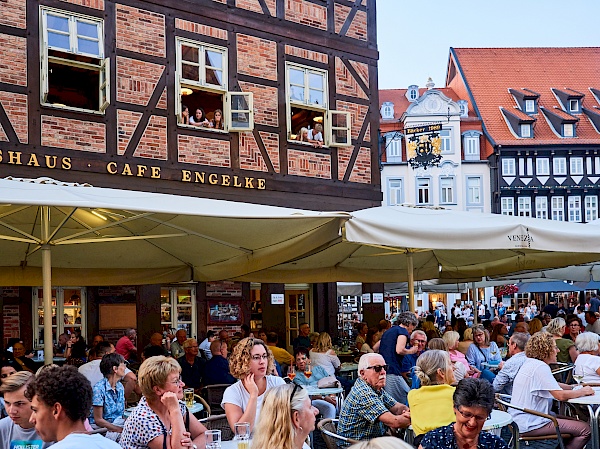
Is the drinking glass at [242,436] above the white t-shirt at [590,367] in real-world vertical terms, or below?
above

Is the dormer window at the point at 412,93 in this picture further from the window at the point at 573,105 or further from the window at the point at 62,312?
the window at the point at 62,312

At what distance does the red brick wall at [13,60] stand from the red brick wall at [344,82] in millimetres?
6759

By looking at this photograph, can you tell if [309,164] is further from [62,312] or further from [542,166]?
[542,166]

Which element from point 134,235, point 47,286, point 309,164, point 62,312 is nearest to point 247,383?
point 47,286

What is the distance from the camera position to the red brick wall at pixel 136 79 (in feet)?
44.7

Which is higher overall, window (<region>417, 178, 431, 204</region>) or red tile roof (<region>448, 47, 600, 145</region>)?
red tile roof (<region>448, 47, 600, 145</region>)

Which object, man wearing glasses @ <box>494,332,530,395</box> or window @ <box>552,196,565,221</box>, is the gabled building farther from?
man wearing glasses @ <box>494,332,530,395</box>

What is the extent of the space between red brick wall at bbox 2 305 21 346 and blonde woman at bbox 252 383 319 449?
Answer: 11.7 meters

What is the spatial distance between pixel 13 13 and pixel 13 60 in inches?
29.4

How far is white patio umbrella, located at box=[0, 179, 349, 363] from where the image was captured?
6180 mm

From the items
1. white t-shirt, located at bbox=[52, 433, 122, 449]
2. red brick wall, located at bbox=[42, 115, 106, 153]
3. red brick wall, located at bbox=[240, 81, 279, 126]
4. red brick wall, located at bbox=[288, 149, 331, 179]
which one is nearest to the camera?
white t-shirt, located at bbox=[52, 433, 122, 449]

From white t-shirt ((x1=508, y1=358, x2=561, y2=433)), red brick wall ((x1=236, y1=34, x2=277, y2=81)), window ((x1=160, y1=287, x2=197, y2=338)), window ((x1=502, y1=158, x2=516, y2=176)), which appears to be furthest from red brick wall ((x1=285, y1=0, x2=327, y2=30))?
window ((x1=502, y1=158, x2=516, y2=176))

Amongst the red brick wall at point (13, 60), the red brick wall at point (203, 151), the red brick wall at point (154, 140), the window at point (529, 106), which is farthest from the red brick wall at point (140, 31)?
the window at point (529, 106)

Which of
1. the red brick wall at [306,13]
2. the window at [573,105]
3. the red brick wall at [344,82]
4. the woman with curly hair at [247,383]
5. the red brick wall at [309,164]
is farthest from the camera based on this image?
the window at [573,105]
